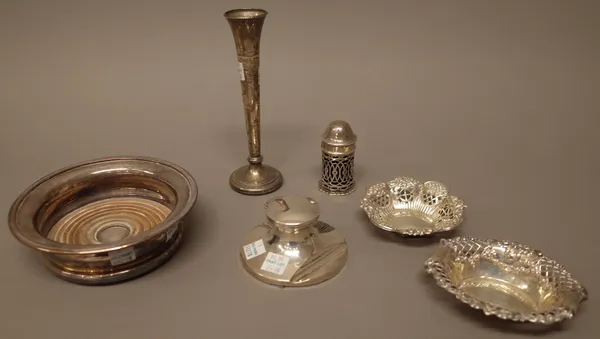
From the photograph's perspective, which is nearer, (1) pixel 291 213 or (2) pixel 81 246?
(2) pixel 81 246

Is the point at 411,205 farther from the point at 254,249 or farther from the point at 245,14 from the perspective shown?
the point at 245,14

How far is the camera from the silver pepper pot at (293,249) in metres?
1.57

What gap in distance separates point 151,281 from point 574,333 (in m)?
1.30

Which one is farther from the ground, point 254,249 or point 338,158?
point 338,158

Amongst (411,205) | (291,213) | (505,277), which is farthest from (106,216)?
(505,277)

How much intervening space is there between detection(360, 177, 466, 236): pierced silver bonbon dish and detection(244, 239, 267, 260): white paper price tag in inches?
16.6

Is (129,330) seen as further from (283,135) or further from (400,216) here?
(283,135)

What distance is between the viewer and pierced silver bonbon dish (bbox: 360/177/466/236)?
1.80m

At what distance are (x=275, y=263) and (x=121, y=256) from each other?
0.49 meters

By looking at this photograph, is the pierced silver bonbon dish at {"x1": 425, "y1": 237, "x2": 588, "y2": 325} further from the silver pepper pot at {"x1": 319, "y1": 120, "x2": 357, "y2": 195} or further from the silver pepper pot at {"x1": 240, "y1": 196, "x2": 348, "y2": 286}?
the silver pepper pot at {"x1": 319, "y1": 120, "x2": 357, "y2": 195}

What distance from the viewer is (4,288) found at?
1.58 meters

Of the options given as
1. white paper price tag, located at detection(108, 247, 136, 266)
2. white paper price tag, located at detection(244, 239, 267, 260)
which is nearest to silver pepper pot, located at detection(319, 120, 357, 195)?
white paper price tag, located at detection(244, 239, 267, 260)

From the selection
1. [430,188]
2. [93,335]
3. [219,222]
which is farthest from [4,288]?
[430,188]

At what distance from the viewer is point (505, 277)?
152 cm
